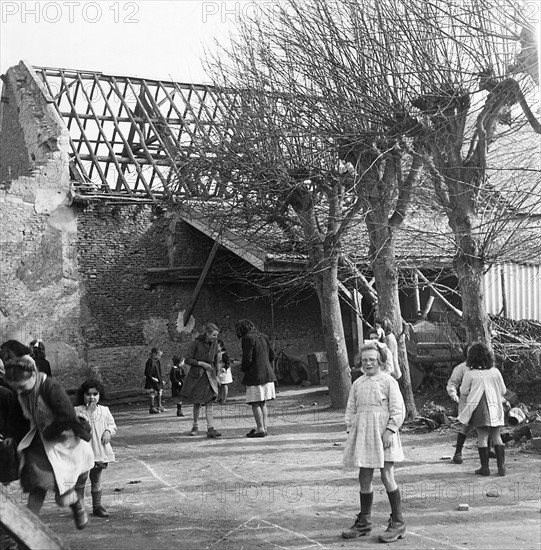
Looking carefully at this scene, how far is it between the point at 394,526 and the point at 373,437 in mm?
720

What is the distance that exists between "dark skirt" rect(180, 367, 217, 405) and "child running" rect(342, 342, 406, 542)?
540 cm

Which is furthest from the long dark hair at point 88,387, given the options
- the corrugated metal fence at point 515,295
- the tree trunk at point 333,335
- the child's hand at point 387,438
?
the corrugated metal fence at point 515,295

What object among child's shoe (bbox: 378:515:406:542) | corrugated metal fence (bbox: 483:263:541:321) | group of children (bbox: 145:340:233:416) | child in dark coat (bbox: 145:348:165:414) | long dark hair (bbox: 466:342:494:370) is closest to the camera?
child's shoe (bbox: 378:515:406:542)

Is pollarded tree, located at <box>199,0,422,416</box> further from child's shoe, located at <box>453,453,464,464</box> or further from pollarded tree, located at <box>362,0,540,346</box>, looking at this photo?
child's shoe, located at <box>453,453,464,464</box>

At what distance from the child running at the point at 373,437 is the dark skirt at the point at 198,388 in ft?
17.7

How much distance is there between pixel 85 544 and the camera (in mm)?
6387

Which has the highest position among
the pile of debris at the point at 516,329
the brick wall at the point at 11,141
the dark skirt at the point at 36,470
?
the brick wall at the point at 11,141

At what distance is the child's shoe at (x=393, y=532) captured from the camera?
607cm

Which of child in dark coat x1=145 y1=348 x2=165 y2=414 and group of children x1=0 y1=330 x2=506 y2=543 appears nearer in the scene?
group of children x1=0 y1=330 x2=506 y2=543

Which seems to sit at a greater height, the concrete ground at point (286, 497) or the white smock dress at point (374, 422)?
the white smock dress at point (374, 422)

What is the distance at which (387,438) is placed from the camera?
631cm

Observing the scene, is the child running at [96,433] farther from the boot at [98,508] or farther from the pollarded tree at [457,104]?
the pollarded tree at [457,104]

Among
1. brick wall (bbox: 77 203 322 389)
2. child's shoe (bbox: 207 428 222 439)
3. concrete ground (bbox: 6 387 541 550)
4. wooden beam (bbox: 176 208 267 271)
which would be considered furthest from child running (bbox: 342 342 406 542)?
brick wall (bbox: 77 203 322 389)

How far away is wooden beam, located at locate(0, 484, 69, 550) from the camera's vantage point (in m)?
4.58
